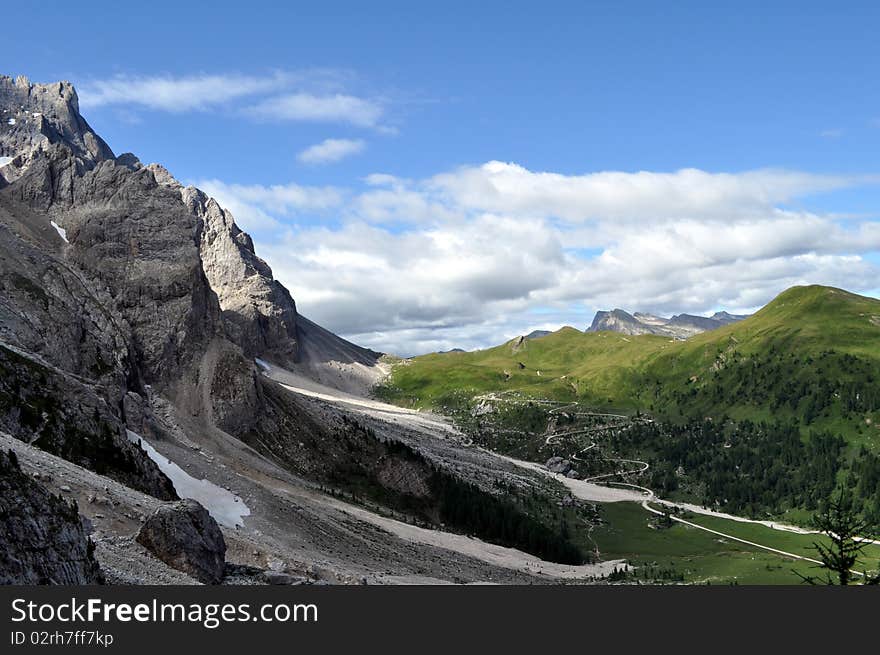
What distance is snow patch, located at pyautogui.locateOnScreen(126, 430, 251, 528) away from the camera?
226 feet

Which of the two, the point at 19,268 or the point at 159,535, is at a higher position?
the point at 19,268

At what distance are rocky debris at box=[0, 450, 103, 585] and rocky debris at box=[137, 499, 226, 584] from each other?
27.7 feet

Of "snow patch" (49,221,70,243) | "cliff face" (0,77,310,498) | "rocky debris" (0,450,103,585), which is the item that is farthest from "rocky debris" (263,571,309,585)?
"snow patch" (49,221,70,243)

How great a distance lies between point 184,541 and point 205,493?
35734mm

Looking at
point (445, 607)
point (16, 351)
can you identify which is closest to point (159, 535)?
point (445, 607)

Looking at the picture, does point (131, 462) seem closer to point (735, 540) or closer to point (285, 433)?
point (285, 433)

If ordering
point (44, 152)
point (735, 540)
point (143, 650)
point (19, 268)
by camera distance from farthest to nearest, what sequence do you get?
point (735, 540)
point (44, 152)
point (19, 268)
point (143, 650)

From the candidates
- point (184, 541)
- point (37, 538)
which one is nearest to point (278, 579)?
point (184, 541)

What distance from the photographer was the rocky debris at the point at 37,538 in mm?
24766

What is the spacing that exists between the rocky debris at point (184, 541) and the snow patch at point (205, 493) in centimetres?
2579

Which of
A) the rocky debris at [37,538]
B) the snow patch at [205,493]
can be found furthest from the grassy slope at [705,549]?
the rocky debris at [37,538]

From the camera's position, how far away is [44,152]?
133750 millimetres

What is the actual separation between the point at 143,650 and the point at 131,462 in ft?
145

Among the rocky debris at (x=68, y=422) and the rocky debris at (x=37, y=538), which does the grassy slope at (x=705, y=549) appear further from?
the rocky debris at (x=37, y=538)
